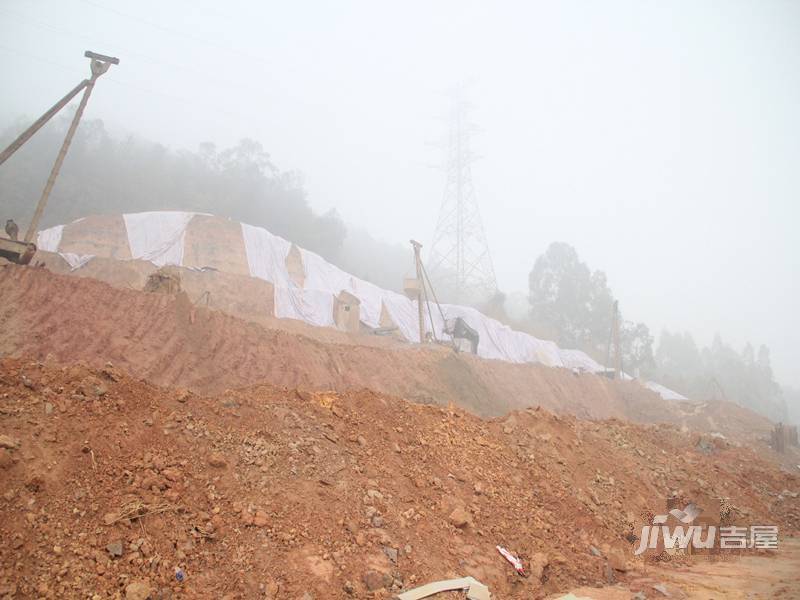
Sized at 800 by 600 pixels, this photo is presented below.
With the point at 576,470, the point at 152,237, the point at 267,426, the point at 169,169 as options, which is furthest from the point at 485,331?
the point at 169,169

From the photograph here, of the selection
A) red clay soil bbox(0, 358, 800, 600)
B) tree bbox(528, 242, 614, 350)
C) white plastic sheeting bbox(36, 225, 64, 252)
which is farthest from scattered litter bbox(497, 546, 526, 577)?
tree bbox(528, 242, 614, 350)

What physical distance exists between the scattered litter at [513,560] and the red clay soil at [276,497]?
0.06m

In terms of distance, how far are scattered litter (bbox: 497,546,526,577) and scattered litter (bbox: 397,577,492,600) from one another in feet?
1.95

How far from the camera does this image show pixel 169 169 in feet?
156

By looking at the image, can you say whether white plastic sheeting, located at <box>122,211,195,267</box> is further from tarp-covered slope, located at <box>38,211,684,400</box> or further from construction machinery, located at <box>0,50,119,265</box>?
construction machinery, located at <box>0,50,119,265</box>

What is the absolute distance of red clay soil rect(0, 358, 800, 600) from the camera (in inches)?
113

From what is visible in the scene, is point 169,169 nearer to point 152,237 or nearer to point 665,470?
point 152,237

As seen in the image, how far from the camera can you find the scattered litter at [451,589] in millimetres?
3207

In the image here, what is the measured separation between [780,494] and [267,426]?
8.70 meters

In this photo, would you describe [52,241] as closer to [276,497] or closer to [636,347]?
[276,497]

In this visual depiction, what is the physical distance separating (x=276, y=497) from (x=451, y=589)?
1.51 metres

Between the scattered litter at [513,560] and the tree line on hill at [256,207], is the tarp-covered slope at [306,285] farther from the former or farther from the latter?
the scattered litter at [513,560]

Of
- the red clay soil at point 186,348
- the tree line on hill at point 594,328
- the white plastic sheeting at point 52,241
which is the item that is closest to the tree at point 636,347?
the tree line on hill at point 594,328

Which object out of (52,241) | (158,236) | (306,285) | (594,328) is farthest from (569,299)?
(52,241)
